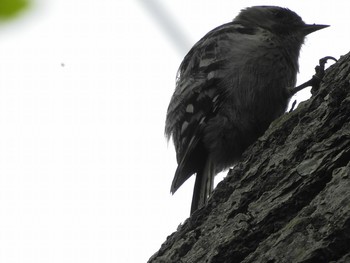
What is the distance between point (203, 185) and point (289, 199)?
1953 millimetres

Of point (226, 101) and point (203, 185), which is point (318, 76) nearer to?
point (226, 101)

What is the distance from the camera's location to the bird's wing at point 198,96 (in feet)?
16.1

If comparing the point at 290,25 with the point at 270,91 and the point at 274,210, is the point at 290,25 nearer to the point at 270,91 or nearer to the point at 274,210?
the point at 270,91

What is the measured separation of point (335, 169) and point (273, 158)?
55cm

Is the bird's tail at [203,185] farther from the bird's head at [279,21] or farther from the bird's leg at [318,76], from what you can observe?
the bird's head at [279,21]

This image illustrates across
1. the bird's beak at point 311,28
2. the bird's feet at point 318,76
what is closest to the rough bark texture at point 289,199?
the bird's feet at point 318,76

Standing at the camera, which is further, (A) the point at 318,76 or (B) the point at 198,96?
(B) the point at 198,96

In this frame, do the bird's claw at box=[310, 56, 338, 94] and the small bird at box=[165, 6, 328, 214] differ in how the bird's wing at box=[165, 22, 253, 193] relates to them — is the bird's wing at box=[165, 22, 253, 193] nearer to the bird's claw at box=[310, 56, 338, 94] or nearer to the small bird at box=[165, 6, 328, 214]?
the small bird at box=[165, 6, 328, 214]

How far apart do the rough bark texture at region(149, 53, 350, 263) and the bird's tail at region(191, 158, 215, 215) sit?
1.14 metres

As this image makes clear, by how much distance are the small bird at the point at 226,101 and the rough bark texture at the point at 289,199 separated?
1264mm

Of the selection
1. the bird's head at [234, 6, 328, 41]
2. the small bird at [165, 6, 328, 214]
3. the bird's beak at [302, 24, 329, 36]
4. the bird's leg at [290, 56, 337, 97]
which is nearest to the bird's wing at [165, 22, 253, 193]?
the small bird at [165, 6, 328, 214]

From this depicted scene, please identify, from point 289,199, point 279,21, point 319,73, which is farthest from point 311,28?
point 289,199

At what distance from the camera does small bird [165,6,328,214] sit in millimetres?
4832

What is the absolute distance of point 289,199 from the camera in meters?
2.87
